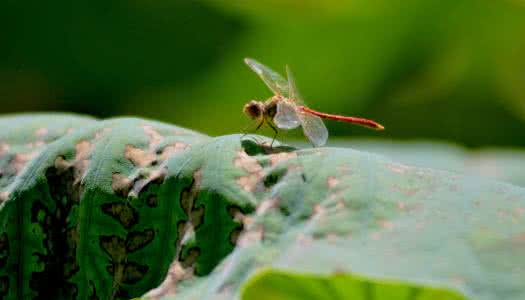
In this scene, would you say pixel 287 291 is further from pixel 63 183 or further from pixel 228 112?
pixel 228 112

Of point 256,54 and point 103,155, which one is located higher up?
point 103,155

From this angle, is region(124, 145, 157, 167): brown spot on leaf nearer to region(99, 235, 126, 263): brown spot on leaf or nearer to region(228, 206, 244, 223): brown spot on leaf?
region(99, 235, 126, 263): brown spot on leaf

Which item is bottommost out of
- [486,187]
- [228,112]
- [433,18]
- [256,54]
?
[228,112]

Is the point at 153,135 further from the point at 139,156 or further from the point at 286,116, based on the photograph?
the point at 286,116

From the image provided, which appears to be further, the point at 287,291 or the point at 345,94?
the point at 345,94

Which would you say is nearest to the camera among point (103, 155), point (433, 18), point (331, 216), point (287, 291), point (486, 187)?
point (287, 291)

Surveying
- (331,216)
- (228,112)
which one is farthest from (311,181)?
(228,112)

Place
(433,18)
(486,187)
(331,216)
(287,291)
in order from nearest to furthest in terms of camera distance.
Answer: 1. (287,291)
2. (331,216)
3. (486,187)
4. (433,18)
